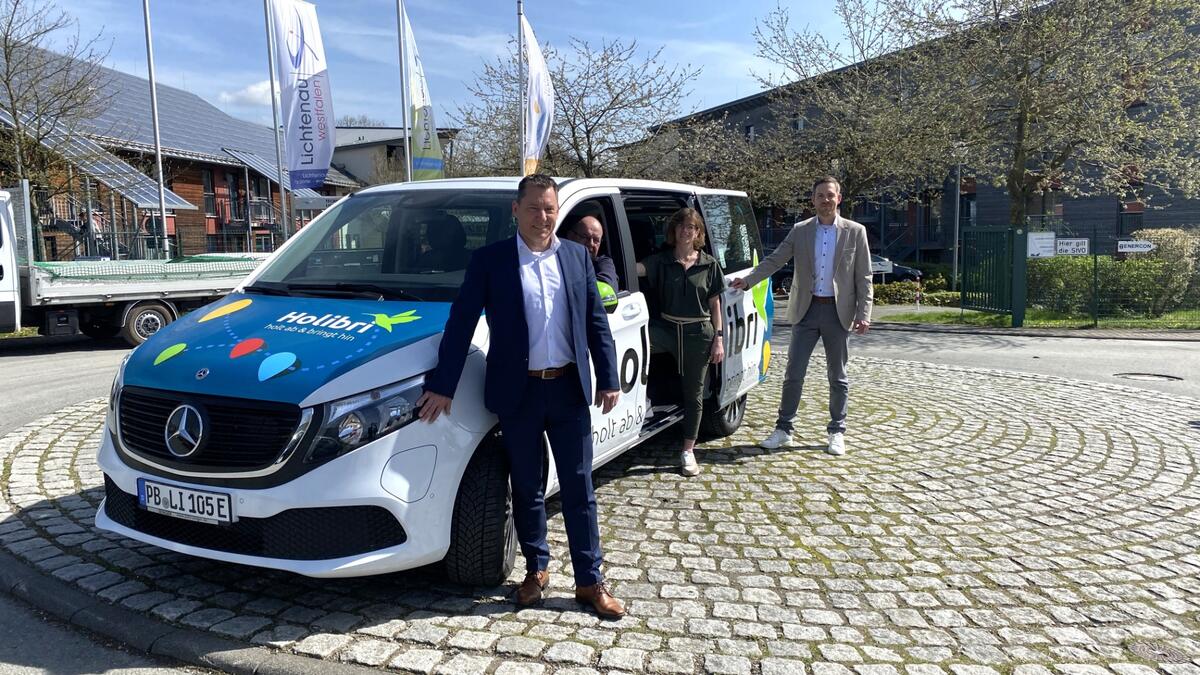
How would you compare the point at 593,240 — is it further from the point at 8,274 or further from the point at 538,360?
the point at 8,274

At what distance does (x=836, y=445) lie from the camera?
604 cm

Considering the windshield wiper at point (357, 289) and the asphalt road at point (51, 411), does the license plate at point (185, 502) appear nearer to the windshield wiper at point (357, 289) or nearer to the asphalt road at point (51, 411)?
the asphalt road at point (51, 411)

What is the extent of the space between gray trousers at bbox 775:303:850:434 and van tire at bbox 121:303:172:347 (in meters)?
11.0

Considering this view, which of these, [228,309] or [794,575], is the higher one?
[228,309]

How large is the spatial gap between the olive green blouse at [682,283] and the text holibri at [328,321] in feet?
7.30

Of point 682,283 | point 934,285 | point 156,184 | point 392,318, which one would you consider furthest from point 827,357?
point 156,184

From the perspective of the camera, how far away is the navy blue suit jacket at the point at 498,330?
10.6 ft

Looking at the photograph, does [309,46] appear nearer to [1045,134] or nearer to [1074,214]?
[1045,134]

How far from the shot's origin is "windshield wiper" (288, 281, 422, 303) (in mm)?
3934

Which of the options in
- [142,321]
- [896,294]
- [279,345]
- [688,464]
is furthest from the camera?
[896,294]

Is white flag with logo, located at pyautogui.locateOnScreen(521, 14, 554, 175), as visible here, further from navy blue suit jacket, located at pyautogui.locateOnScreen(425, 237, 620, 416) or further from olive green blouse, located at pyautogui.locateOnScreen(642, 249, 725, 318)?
navy blue suit jacket, located at pyautogui.locateOnScreen(425, 237, 620, 416)

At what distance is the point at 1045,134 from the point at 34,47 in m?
23.4

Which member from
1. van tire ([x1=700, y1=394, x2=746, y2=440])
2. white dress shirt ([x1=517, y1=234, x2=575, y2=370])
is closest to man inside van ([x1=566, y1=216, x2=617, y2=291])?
white dress shirt ([x1=517, y1=234, x2=575, y2=370])

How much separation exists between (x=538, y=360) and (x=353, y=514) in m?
0.94
